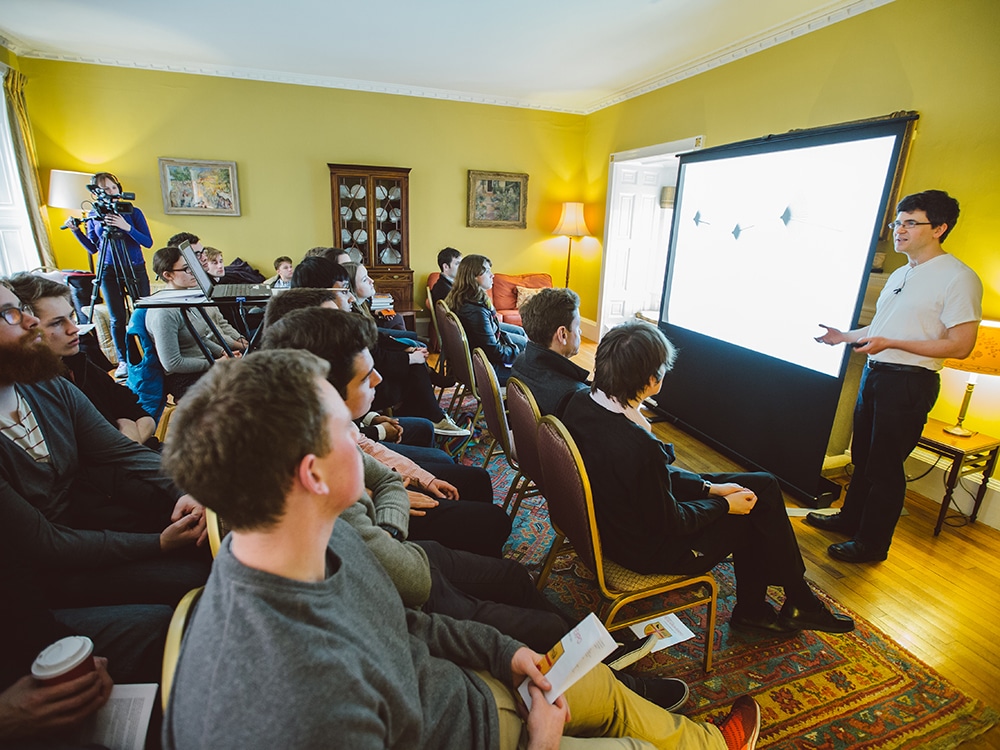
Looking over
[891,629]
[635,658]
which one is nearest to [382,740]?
[635,658]

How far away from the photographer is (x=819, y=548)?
2.42m

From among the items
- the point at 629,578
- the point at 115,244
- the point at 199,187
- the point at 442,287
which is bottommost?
the point at 629,578

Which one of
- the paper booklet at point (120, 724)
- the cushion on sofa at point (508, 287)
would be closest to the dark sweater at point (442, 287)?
the cushion on sofa at point (508, 287)

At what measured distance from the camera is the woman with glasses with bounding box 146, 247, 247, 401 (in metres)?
2.60

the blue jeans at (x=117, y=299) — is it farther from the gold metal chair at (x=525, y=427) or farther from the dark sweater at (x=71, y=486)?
the gold metal chair at (x=525, y=427)

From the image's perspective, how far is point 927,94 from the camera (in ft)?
8.92

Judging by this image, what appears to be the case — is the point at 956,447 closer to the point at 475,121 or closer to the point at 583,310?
the point at 583,310

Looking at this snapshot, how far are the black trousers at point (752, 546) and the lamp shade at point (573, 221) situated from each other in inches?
203

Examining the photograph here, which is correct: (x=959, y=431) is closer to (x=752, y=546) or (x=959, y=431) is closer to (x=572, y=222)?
(x=752, y=546)

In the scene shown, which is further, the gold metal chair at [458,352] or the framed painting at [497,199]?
the framed painting at [497,199]

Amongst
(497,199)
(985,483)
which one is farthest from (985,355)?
(497,199)

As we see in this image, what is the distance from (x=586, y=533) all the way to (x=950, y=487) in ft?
7.47

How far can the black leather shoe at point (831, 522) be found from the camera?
8.29ft

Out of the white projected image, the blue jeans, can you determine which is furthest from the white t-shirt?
the blue jeans
